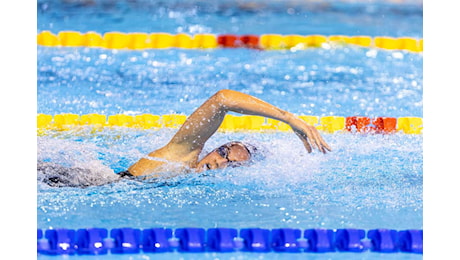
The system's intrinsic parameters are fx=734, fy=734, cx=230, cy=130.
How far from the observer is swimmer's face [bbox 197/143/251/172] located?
3701 millimetres

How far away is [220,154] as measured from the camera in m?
3.71

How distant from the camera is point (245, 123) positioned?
4.54 meters

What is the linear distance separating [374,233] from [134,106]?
196 cm

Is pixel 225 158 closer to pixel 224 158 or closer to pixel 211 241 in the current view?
pixel 224 158

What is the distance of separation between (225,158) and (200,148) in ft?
0.45

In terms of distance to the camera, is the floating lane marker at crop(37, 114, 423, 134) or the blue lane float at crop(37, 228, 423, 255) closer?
the blue lane float at crop(37, 228, 423, 255)

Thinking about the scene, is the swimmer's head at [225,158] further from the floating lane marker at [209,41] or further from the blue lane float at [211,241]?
the floating lane marker at [209,41]

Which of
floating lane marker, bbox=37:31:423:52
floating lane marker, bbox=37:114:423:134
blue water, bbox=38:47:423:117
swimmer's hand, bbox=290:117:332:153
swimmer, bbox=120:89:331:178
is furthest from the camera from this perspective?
floating lane marker, bbox=37:31:423:52

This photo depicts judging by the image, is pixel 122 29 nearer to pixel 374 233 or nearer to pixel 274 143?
pixel 274 143

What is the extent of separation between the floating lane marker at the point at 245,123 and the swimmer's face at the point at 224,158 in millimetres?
746

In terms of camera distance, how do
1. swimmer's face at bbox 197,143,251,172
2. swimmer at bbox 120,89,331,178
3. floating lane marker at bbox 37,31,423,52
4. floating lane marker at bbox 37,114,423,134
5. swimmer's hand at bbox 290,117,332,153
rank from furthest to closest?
floating lane marker at bbox 37,31,423,52 < floating lane marker at bbox 37,114,423,134 < swimmer's face at bbox 197,143,251,172 < swimmer at bbox 120,89,331,178 < swimmer's hand at bbox 290,117,332,153

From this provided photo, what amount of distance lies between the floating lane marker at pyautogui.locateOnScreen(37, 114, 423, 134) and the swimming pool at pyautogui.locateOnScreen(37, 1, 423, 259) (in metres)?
0.07

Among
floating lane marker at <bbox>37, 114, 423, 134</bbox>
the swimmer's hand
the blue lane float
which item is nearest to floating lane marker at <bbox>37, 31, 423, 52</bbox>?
floating lane marker at <bbox>37, 114, 423, 134</bbox>

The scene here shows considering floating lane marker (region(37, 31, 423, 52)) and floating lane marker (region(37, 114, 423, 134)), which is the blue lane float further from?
floating lane marker (region(37, 31, 423, 52))
